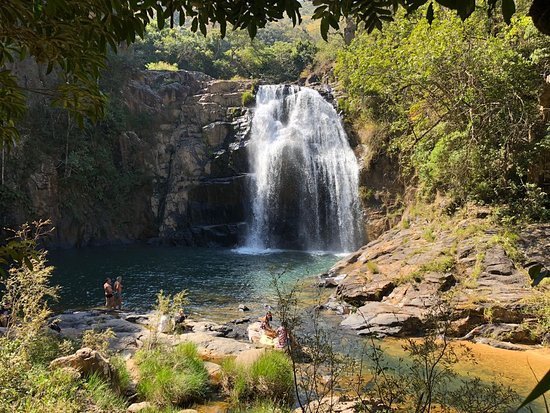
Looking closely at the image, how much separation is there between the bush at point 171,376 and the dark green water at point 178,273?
516cm

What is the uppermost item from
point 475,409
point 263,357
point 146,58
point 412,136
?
point 146,58

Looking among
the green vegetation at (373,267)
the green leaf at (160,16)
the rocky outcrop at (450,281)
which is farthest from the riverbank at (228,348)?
the green leaf at (160,16)

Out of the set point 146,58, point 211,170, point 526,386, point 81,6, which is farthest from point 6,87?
point 146,58

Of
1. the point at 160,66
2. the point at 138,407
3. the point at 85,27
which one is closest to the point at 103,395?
the point at 138,407

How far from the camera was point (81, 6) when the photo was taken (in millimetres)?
2432

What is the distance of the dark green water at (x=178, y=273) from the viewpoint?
15.5 m

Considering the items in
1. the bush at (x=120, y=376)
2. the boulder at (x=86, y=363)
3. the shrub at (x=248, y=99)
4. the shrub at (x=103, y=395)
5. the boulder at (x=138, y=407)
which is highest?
the shrub at (x=248, y=99)

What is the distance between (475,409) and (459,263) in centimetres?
956

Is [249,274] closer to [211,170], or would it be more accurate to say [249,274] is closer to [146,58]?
[211,170]

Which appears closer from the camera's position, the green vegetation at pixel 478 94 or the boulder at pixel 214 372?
the boulder at pixel 214 372

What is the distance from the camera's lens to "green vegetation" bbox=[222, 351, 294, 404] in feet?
22.6

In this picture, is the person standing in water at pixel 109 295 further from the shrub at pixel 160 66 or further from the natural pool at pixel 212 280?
the shrub at pixel 160 66

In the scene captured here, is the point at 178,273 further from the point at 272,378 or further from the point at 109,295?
the point at 272,378

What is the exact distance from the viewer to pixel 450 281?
1185 centimetres
